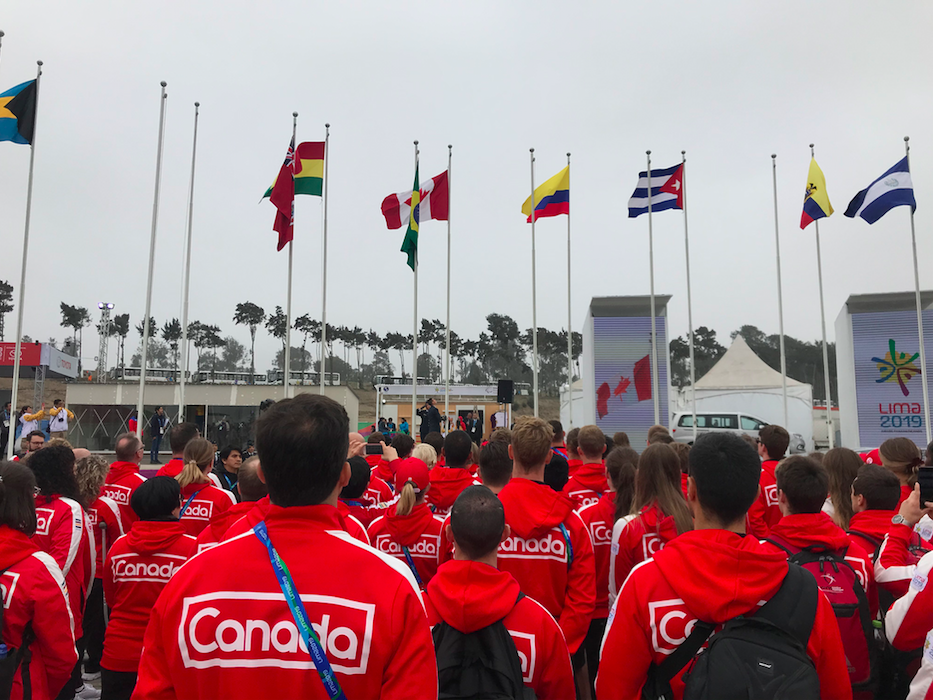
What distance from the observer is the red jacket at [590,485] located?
4.95 m

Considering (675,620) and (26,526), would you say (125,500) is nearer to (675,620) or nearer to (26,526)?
(26,526)

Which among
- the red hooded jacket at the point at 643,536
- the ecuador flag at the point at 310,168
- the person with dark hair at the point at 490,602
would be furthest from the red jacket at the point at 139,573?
the ecuador flag at the point at 310,168

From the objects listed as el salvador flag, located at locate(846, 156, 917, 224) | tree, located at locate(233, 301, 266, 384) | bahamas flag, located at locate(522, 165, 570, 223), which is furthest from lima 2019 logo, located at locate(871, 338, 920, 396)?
tree, located at locate(233, 301, 266, 384)

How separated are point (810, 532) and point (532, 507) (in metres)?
1.29

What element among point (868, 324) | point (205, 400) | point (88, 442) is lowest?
point (88, 442)

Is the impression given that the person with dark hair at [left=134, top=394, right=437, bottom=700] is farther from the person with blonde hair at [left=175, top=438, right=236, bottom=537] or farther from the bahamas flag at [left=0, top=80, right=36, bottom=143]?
the bahamas flag at [left=0, top=80, right=36, bottom=143]

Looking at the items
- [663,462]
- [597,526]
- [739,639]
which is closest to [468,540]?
[739,639]

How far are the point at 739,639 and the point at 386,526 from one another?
2.48m

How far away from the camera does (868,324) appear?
19.8 meters

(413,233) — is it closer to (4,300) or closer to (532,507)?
(532,507)

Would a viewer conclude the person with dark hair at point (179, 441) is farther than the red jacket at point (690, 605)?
Yes

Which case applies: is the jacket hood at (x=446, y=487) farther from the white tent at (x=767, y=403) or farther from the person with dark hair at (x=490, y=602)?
the white tent at (x=767, y=403)

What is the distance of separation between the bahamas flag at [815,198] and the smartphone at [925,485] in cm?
1612

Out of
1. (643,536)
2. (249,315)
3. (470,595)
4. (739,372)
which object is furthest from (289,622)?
(249,315)
